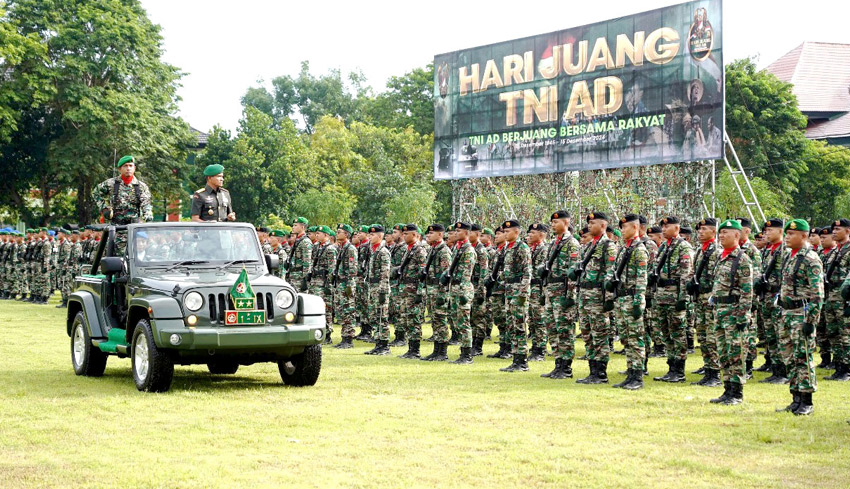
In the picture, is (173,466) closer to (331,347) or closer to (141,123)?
(331,347)

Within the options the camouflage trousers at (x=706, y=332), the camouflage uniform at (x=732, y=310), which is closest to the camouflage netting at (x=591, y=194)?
the camouflage trousers at (x=706, y=332)

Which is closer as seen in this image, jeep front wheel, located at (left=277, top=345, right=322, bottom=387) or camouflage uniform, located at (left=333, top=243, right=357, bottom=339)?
jeep front wheel, located at (left=277, top=345, right=322, bottom=387)

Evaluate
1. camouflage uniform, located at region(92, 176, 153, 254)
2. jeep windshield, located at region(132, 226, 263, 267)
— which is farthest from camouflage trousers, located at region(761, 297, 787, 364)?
camouflage uniform, located at region(92, 176, 153, 254)

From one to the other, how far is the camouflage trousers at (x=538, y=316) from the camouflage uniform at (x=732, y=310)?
13.5 feet

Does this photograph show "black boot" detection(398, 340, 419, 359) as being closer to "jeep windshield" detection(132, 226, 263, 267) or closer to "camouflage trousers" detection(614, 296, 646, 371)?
"jeep windshield" detection(132, 226, 263, 267)

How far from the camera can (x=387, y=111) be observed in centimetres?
5834

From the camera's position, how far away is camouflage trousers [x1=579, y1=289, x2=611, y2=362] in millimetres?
11258

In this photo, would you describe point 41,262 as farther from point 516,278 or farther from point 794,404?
point 794,404

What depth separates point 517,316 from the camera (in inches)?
496

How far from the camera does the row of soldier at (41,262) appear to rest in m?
26.8

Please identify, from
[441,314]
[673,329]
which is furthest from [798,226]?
[441,314]

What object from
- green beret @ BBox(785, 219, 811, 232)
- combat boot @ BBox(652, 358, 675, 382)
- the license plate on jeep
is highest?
green beret @ BBox(785, 219, 811, 232)

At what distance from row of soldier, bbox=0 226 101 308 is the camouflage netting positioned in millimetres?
12004

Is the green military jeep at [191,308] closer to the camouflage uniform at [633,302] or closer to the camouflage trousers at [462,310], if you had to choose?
the camouflage trousers at [462,310]
